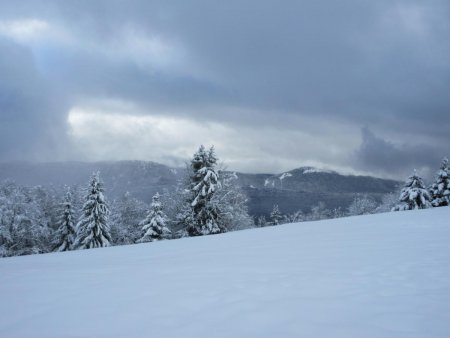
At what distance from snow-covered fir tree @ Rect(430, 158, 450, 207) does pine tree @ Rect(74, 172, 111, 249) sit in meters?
32.3

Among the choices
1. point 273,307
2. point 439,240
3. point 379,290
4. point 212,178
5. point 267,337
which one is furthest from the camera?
point 212,178

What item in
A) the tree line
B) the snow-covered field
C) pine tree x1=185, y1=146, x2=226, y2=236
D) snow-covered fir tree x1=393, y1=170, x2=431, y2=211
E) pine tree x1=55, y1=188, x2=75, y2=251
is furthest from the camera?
pine tree x1=55, y1=188, x2=75, y2=251

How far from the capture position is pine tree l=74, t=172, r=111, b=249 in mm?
30906

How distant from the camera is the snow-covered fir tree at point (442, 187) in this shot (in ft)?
99.4

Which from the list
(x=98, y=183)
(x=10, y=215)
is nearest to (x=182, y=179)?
(x=98, y=183)

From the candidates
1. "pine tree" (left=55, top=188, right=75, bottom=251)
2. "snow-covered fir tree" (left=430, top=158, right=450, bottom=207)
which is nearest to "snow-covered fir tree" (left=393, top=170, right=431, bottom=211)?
"snow-covered fir tree" (left=430, top=158, right=450, bottom=207)

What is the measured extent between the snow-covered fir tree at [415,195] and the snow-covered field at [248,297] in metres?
25.5

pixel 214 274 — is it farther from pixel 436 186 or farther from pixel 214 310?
pixel 436 186

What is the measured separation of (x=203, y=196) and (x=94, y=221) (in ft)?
37.7

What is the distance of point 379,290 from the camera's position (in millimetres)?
4594

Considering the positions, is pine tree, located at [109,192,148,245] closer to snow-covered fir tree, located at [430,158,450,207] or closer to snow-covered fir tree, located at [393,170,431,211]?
snow-covered fir tree, located at [393,170,431,211]

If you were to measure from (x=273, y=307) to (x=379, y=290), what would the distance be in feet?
5.42

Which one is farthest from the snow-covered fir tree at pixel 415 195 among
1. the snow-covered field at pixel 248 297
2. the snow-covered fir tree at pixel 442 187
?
the snow-covered field at pixel 248 297

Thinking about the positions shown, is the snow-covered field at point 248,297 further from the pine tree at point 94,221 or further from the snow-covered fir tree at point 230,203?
the pine tree at point 94,221
